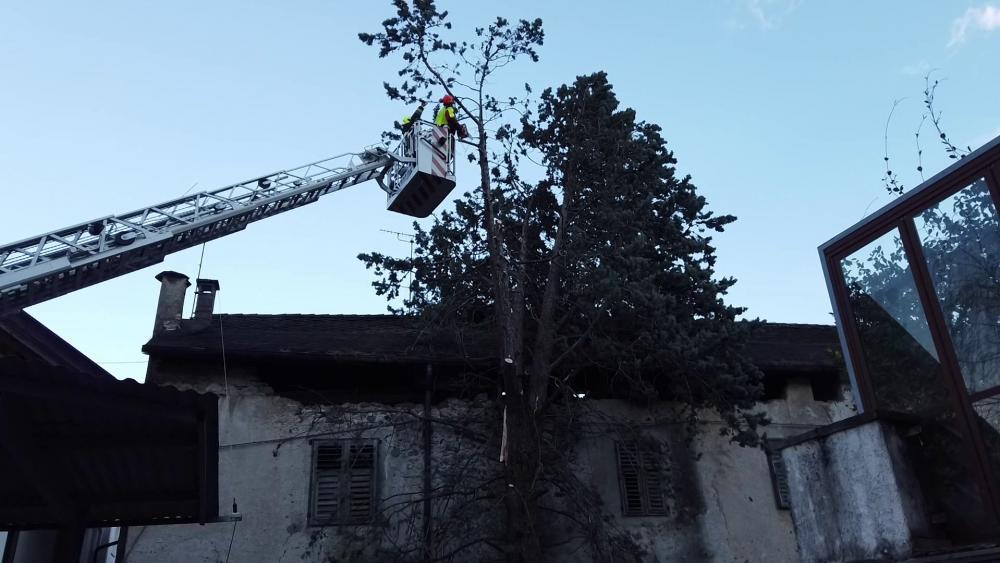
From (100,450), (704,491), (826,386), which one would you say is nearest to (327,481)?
(100,450)

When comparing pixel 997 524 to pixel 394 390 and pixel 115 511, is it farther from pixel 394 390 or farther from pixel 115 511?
pixel 394 390

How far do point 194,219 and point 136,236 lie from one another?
42.5 inches

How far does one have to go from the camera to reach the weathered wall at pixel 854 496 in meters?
6.03

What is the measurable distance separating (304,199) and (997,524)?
1098 cm

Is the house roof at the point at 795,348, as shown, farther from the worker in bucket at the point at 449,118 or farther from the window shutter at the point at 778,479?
the worker in bucket at the point at 449,118

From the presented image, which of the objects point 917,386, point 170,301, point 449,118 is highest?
point 449,118

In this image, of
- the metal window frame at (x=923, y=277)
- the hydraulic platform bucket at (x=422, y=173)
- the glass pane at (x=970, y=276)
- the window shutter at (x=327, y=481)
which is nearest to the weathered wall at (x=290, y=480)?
the window shutter at (x=327, y=481)

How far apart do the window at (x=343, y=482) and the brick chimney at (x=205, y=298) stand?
3582 millimetres

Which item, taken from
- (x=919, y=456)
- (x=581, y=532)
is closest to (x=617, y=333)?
(x=581, y=532)

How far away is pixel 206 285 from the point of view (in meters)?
14.9

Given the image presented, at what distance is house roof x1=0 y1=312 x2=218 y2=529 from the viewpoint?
18.6 feet

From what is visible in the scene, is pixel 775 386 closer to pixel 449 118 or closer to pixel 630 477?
pixel 630 477

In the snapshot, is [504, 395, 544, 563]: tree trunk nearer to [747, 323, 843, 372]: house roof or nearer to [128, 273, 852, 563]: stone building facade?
[128, 273, 852, 563]: stone building facade

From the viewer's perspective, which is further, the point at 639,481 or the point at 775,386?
the point at 775,386
